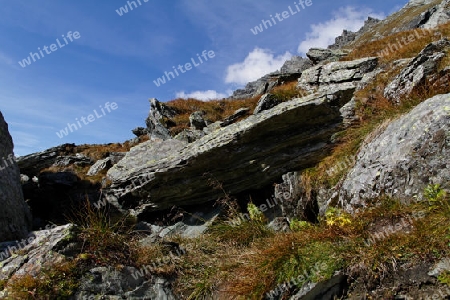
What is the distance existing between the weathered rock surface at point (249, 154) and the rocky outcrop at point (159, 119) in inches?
320

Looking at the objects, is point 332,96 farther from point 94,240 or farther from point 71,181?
point 71,181

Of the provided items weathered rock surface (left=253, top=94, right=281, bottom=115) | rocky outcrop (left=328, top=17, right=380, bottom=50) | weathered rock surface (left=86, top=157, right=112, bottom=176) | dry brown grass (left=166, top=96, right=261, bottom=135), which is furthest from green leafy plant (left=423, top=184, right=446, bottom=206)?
rocky outcrop (left=328, top=17, right=380, bottom=50)

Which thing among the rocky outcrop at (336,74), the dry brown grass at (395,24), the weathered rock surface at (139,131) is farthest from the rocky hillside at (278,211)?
the dry brown grass at (395,24)

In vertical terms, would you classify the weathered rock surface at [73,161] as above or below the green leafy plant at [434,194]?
above

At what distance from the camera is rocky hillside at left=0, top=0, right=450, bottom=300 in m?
4.70

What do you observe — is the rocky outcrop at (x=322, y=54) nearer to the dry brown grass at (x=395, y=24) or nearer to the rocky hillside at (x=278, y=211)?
the rocky hillside at (x=278, y=211)

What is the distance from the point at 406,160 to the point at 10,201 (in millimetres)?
10943

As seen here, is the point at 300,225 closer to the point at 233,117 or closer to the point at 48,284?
the point at 48,284

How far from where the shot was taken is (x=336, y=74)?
53.9ft

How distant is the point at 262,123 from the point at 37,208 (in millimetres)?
11168

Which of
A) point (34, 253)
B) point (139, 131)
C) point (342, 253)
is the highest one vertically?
point (139, 131)

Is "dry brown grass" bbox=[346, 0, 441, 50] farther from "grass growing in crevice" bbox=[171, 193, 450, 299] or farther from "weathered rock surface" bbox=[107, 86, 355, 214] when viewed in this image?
"grass growing in crevice" bbox=[171, 193, 450, 299]

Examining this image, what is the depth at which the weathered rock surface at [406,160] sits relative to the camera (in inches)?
226

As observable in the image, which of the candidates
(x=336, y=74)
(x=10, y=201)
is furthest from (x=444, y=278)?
(x=336, y=74)
